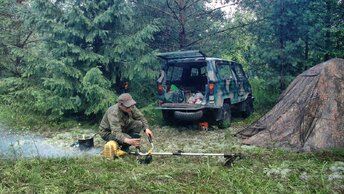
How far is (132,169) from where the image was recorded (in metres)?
4.76

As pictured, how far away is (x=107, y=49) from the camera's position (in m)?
9.91

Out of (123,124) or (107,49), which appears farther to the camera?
(107,49)

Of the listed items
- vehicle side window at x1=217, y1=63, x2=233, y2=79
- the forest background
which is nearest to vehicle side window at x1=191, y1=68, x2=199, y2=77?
vehicle side window at x1=217, y1=63, x2=233, y2=79

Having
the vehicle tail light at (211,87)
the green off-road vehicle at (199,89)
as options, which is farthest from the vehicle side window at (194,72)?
the vehicle tail light at (211,87)

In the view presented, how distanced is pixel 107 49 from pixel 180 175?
6339 millimetres

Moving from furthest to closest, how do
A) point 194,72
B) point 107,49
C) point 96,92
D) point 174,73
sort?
point 194,72
point 107,49
point 174,73
point 96,92

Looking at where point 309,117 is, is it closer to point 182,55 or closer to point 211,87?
point 211,87

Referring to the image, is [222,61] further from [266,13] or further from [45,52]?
[45,52]

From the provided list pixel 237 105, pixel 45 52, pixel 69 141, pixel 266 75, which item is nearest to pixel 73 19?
pixel 45 52

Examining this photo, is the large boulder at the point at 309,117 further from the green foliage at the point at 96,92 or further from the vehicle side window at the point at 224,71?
the green foliage at the point at 96,92

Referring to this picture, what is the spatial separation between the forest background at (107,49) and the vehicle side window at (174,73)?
0.69 metres

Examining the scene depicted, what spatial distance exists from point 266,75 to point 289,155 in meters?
5.74

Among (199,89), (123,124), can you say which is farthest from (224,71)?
(123,124)

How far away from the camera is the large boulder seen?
6.45 metres
